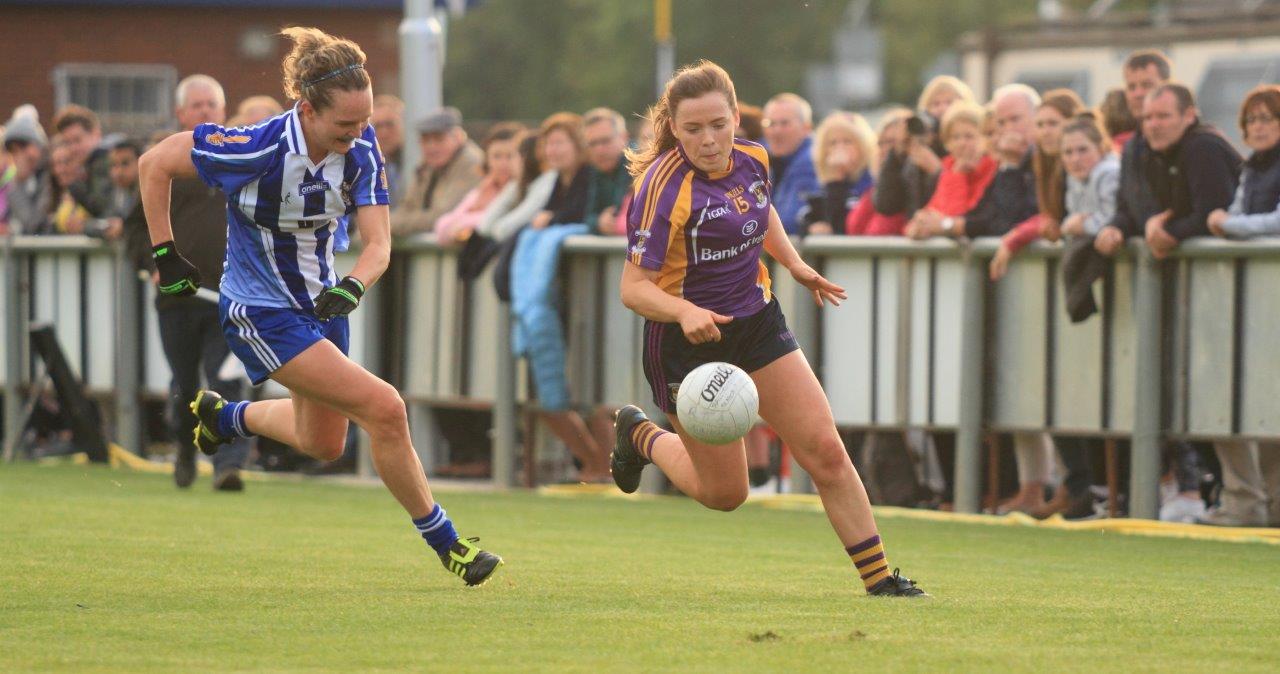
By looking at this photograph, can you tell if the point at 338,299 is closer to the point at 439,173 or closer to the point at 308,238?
the point at 308,238

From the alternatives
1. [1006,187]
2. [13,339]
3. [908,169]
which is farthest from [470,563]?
[13,339]

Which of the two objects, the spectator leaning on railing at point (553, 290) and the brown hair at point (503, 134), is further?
the brown hair at point (503, 134)

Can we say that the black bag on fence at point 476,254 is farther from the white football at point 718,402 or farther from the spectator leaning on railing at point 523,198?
the white football at point 718,402

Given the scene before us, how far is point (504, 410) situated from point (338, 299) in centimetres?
675

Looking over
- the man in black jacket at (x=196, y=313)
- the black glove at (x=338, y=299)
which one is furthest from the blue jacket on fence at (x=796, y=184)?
the black glove at (x=338, y=299)

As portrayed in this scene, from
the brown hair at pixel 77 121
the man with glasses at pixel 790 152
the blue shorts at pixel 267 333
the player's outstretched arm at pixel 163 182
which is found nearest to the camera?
the blue shorts at pixel 267 333

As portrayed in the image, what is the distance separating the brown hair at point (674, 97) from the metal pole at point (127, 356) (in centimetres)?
890

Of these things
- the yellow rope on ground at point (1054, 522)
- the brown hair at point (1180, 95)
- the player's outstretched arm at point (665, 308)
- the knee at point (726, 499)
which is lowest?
the yellow rope on ground at point (1054, 522)

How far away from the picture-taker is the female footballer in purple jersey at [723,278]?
823cm

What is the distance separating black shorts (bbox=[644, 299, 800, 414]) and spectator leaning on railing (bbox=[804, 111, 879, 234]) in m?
5.18

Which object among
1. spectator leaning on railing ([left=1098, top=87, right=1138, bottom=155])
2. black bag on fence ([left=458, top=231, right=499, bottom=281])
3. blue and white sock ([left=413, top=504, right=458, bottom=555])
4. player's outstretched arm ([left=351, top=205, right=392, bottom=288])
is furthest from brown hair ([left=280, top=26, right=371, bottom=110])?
black bag on fence ([left=458, top=231, right=499, bottom=281])

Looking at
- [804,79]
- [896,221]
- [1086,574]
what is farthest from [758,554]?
[804,79]

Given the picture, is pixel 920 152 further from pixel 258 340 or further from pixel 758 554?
pixel 258 340

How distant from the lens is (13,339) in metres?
17.4
